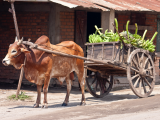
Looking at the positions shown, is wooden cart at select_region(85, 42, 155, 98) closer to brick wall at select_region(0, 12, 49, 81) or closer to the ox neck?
the ox neck

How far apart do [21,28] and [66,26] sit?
5.69ft

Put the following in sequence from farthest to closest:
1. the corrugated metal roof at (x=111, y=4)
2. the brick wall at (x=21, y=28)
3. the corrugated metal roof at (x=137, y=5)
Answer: the brick wall at (x=21, y=28), the corrugated metal roof at (x=137, y=5), the corrugated metal roof at (x=111, y=4)

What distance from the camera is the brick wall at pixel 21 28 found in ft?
35.0

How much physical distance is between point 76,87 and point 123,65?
344 centimetres

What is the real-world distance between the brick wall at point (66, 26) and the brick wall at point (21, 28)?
2.01 feet

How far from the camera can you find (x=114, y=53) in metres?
7.37

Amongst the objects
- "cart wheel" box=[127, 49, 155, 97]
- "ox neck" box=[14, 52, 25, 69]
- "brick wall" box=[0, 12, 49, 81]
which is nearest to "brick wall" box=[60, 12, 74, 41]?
"brick wall" box=[0, 12, 49, 81]

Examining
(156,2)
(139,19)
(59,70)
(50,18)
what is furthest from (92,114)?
(156,2)

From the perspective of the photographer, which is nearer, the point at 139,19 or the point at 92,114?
the point at 92,114

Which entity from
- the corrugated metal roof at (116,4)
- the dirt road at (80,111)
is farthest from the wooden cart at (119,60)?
the corrugated metal roof at (116,4)

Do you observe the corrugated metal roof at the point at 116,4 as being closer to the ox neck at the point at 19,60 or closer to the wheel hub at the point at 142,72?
the wheel hub at the point at 142,72

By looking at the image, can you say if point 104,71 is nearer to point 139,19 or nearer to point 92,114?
point 92,114

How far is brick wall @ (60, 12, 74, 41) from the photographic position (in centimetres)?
1036

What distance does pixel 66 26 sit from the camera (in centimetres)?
1043
